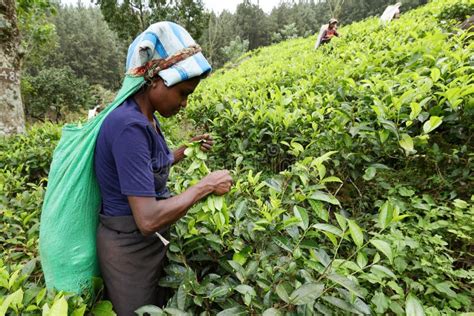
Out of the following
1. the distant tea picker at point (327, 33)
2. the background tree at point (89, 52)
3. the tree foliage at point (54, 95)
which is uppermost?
the background tree at point (89, 52)

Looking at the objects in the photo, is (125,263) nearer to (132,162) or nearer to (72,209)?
(72,209)

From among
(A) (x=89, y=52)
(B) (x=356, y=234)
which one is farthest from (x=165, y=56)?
(A) (x=89, y=52)

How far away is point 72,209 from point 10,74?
4472mm

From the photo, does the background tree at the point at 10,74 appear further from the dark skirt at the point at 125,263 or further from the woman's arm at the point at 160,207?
the woman's arm at the point at 160,207

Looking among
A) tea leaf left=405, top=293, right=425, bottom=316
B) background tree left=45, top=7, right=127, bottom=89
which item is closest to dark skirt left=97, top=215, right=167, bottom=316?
tea leaf left=405, top=293, right=425, bottom=316

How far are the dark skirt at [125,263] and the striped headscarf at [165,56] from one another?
27.9 inches

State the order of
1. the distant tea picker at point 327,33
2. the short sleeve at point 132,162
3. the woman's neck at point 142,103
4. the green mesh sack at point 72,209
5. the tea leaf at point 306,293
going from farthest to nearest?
the distant tea picker at point 327,33, the woman's neck at point 142,103, the green mesh sack at point 72,209, the short sleeve at point 132,162, the tea leaf at point 306,293

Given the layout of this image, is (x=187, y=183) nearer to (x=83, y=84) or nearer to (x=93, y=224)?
(x=93, y=224)

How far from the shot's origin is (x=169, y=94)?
1.40 metres

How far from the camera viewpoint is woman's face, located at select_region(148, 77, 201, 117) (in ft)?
4.53

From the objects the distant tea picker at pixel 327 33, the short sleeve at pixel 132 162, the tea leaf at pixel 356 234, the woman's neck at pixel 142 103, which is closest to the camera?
the tea leaf at pixel 356 234

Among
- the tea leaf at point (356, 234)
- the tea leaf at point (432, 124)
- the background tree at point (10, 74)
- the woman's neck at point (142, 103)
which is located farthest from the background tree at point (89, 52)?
the tea leaf at point (356, 234)

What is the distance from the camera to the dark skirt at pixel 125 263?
4.54 ft

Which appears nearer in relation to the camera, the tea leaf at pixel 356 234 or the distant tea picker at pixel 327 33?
the tea leaf at pixel 356 234
